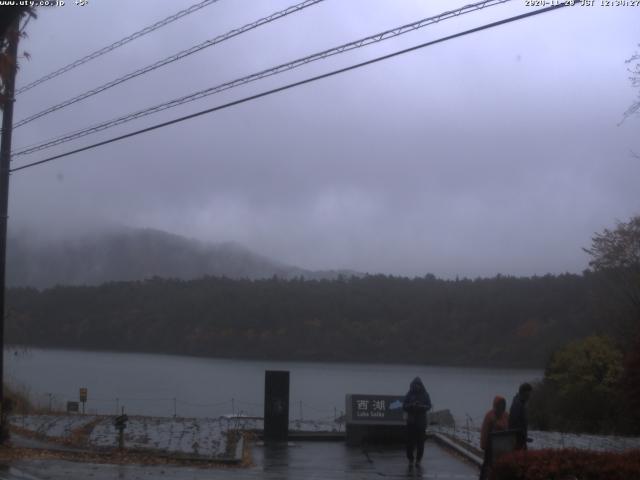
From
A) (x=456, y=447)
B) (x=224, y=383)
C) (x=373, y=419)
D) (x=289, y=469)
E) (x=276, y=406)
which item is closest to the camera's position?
(x=289, y=469)

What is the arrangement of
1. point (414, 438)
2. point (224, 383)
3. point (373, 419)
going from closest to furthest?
point (414, 438), point (373, 419), point (224, 383)

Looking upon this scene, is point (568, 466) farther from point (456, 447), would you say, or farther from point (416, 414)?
point (456, 447)

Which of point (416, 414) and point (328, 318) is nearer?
point (416, 414)

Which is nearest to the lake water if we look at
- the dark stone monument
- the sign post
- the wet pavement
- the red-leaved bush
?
the dark stone monument

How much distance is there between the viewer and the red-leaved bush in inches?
384

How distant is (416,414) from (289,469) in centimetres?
286

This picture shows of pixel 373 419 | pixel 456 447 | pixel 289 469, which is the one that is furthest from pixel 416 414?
pixel 373 419

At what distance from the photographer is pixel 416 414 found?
1712cm

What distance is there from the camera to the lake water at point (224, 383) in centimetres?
3491

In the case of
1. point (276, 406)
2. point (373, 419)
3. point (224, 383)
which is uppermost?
point (224, 383)

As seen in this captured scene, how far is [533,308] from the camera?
48938 millimetres

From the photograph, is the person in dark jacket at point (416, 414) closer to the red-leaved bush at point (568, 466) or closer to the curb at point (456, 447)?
the curb at point (456, 447)

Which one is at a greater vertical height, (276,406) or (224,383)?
(224,383)

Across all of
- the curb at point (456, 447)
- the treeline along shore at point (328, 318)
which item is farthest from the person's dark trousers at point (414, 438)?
the treeline along shore at point (328, 318)
